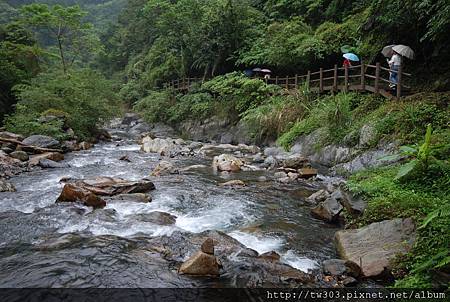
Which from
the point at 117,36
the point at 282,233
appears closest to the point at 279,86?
the point at 282,233

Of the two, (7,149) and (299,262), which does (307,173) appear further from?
(7,149)

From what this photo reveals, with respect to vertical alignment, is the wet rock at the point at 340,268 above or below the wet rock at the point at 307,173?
above

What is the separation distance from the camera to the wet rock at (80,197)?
723cm

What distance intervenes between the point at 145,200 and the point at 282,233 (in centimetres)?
333

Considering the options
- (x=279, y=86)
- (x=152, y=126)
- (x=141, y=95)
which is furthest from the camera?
(x=141, y=95)

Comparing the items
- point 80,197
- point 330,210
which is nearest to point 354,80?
point 330,210

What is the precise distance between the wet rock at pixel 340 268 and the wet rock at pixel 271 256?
2.18 feet

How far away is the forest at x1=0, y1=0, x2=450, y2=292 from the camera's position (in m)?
5.80

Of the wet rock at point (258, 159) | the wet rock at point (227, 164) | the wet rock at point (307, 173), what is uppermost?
the wet rock at point (307, 173)

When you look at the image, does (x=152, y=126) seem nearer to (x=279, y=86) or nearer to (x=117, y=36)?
(x=279, y=86)

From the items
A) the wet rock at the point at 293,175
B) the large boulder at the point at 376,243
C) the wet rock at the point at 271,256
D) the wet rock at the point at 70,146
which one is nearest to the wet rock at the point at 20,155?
the wet rock at the point at 70,146

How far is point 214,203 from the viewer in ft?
26.0

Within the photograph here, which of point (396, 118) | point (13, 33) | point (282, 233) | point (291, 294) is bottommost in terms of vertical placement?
point (282, 233)

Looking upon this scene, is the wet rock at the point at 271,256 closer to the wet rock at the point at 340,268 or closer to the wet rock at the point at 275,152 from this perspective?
the wet rock at the point at 340,268
